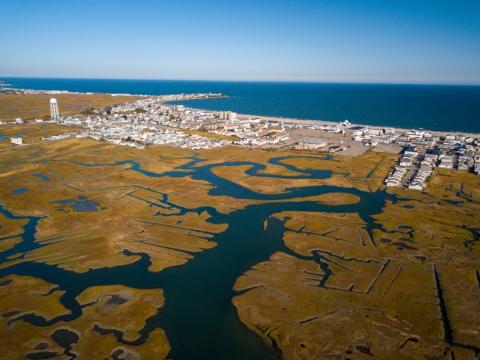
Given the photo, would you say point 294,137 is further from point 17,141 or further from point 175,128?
point 17,141

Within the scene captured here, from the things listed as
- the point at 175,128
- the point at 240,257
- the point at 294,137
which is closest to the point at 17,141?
the point at 175,128

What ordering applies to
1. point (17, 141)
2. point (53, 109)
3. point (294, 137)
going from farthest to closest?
point (53, 109) < point (294, 137) < point (17, 141)

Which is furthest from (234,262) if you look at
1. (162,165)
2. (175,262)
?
(162,165)

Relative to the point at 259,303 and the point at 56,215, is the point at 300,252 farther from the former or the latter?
the point at 56,215

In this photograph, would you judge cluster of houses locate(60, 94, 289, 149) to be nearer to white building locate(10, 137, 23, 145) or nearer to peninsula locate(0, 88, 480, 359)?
white building locate(10, 137, 23, 145)

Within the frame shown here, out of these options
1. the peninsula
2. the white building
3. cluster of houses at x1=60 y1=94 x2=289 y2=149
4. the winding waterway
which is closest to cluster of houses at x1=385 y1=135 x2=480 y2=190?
the peninsula

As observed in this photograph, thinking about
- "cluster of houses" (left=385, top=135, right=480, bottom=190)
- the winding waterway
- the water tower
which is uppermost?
the water tower
